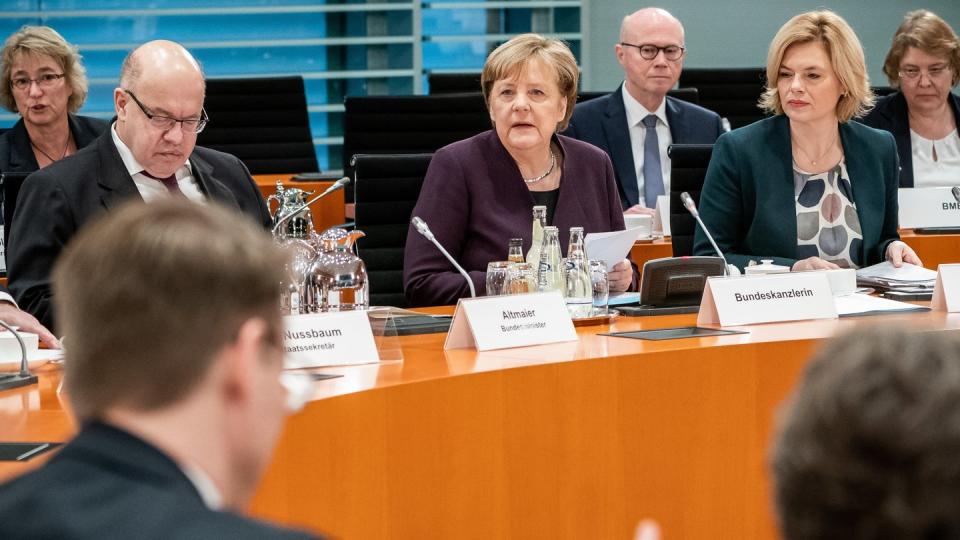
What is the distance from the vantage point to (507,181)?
322 centimetres

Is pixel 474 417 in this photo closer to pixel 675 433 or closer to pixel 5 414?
pixel 675 433

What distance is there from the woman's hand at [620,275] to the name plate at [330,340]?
907 millimetres

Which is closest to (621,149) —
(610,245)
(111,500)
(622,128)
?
(622,128)

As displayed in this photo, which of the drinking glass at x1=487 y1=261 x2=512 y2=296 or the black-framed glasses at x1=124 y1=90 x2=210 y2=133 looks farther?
the black-framed glasses at x1=124 y1=90 x2=210 y2=133

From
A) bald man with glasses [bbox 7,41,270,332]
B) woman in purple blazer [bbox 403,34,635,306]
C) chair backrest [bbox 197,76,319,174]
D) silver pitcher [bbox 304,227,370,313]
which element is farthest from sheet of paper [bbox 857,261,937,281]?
chair backrest [bbox 197,76,319,174]

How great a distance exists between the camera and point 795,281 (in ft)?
8.70

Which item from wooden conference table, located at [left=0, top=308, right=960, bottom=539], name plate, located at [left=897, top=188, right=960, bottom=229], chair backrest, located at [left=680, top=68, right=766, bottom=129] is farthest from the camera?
chair backrest, located at [left=680, top=68, right=766, bottom=129]

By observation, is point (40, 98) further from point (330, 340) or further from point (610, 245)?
point (330, 340)

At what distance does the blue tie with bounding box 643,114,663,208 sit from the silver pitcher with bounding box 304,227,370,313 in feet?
7.98

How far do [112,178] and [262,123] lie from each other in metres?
2.76

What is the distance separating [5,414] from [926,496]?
58.8 inches

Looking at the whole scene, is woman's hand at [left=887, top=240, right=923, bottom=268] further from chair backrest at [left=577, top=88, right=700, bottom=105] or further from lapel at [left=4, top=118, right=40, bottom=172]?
lapel at [left=4, top=118, right=40, bottom=172]

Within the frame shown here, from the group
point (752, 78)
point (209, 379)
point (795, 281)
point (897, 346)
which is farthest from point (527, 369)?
point (752, 78)

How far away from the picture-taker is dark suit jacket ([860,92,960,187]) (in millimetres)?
4832
